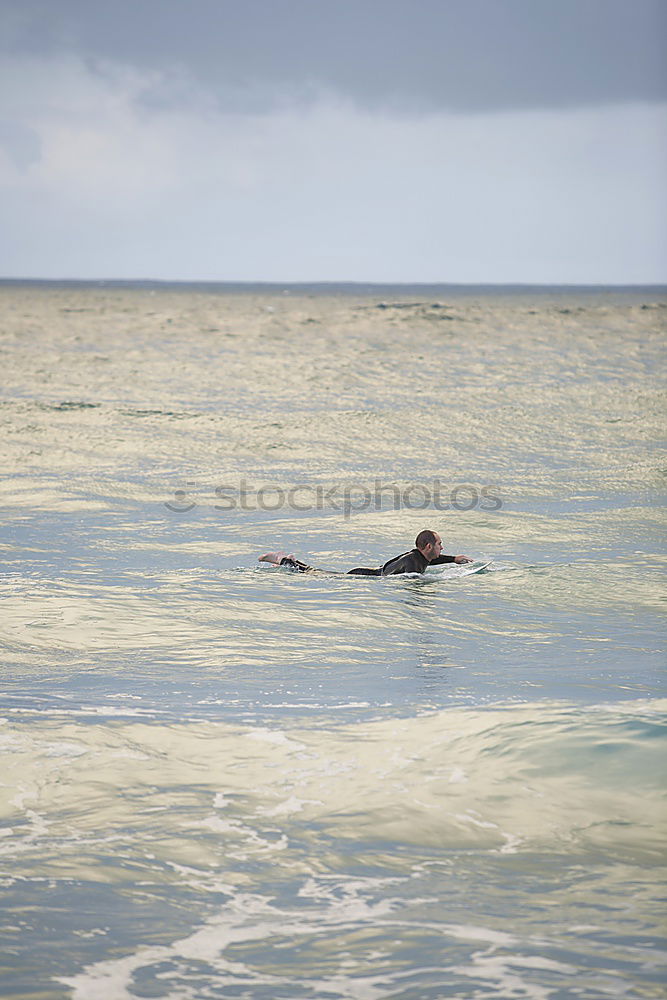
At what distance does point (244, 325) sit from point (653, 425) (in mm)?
41327

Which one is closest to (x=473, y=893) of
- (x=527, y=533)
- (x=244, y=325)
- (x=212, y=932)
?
(x=212, y=932)

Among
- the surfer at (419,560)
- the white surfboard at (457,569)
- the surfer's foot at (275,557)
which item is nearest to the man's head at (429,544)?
the surfer at (419,560)

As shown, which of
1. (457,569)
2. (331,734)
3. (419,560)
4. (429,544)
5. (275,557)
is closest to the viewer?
(331,734)

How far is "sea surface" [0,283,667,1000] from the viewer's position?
5531mm

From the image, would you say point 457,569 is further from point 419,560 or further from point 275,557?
point 275,557

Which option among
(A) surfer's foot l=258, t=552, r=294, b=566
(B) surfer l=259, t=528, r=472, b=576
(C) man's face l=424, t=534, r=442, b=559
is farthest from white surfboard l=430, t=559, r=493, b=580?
(A) surfer's foot l=258, t=552, r=294, b=566

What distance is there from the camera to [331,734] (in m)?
8.17

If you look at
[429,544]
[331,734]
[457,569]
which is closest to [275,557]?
[429,544]

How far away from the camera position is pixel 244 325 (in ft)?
213

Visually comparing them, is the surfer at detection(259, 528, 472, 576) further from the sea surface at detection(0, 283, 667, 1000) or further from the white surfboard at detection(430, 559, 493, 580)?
the sea surface at detection(0, 283, 667, 1000)

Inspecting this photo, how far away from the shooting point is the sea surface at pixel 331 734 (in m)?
5.53

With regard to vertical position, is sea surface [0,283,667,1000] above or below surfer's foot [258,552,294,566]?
below

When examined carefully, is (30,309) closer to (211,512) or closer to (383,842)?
(211,512)

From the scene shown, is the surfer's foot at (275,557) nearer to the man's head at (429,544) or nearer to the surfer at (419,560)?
the surfer at (419,560)
